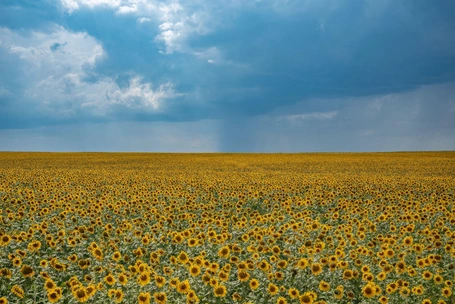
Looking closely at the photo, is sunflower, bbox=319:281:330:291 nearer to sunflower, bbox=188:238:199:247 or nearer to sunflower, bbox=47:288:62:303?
sunflower, bbox=188:238:199:247

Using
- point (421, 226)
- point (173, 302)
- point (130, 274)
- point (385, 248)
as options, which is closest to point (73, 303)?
point (130, 274)

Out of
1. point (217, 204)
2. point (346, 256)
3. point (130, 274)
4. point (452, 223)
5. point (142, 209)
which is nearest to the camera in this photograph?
point (130, 274)

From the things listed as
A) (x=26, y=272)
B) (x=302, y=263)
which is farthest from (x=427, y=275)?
(x=26, y=272)

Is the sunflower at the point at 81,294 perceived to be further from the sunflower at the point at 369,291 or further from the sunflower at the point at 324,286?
the sunflower at the point at 369,291

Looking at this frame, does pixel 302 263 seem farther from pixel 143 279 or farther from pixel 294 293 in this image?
pixel 143 279

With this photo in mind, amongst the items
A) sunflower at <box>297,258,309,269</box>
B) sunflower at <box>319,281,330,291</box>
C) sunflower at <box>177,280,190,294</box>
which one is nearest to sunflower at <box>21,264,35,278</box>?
sunflower at <box>177,280,190,294</box>

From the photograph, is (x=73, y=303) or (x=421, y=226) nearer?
(x=73, y=303)

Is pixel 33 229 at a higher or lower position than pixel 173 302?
higher

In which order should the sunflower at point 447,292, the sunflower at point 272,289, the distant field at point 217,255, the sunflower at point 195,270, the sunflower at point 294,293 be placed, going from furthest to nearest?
the sunflower at point 195,270 < the distant field at point 217,255 < the sunflower at point 447,292 < the sunflower at point 272,289 < the sunflower at point 294,293

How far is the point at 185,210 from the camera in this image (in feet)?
45.0

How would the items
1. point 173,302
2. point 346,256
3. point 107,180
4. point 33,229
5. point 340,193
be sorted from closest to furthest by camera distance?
point 173,302, point 346,256, point 33,229, point 340,193, point 107,180

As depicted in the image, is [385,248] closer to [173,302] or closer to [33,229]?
[173,302]

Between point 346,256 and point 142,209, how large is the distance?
7.51 metres

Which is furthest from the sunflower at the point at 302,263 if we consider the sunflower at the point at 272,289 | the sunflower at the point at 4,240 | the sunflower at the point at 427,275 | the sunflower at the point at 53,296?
the sunflower at the point at 4,240
